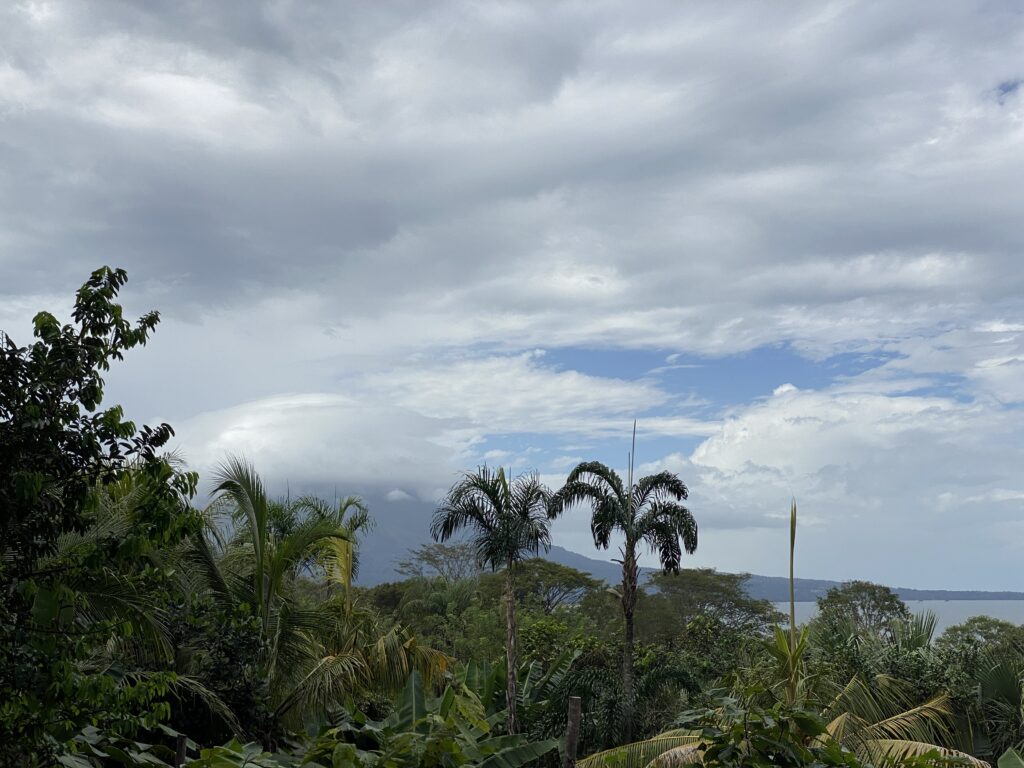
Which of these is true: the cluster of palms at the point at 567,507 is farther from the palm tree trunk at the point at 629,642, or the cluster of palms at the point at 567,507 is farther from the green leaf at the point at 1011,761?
the green leaf at the point at 1011,761

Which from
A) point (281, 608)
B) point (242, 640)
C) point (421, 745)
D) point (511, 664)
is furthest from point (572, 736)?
point (511, 664)

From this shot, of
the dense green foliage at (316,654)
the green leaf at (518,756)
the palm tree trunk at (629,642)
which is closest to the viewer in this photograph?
the dense green foliage at (316,654)

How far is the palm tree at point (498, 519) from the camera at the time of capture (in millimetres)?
20562

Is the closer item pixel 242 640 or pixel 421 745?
pixel 421 745

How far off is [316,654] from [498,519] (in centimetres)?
585

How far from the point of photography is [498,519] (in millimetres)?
20734

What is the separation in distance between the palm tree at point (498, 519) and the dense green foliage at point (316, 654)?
49mm

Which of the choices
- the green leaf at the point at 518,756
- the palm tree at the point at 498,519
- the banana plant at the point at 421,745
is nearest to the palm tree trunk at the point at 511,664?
the palm tree at the point at 498,519

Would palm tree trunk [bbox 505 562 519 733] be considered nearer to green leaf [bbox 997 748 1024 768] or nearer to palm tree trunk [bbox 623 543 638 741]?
palm tree trunk [bbox 623 543 638 741]

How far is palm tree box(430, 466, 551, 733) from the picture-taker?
20.6m

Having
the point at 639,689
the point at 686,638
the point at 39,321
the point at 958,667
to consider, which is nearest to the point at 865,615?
the point at 686,638

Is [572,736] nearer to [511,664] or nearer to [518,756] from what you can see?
[518,756]

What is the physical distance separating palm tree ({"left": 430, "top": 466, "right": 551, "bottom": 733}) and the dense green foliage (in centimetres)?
5

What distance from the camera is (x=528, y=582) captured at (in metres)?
49.8
